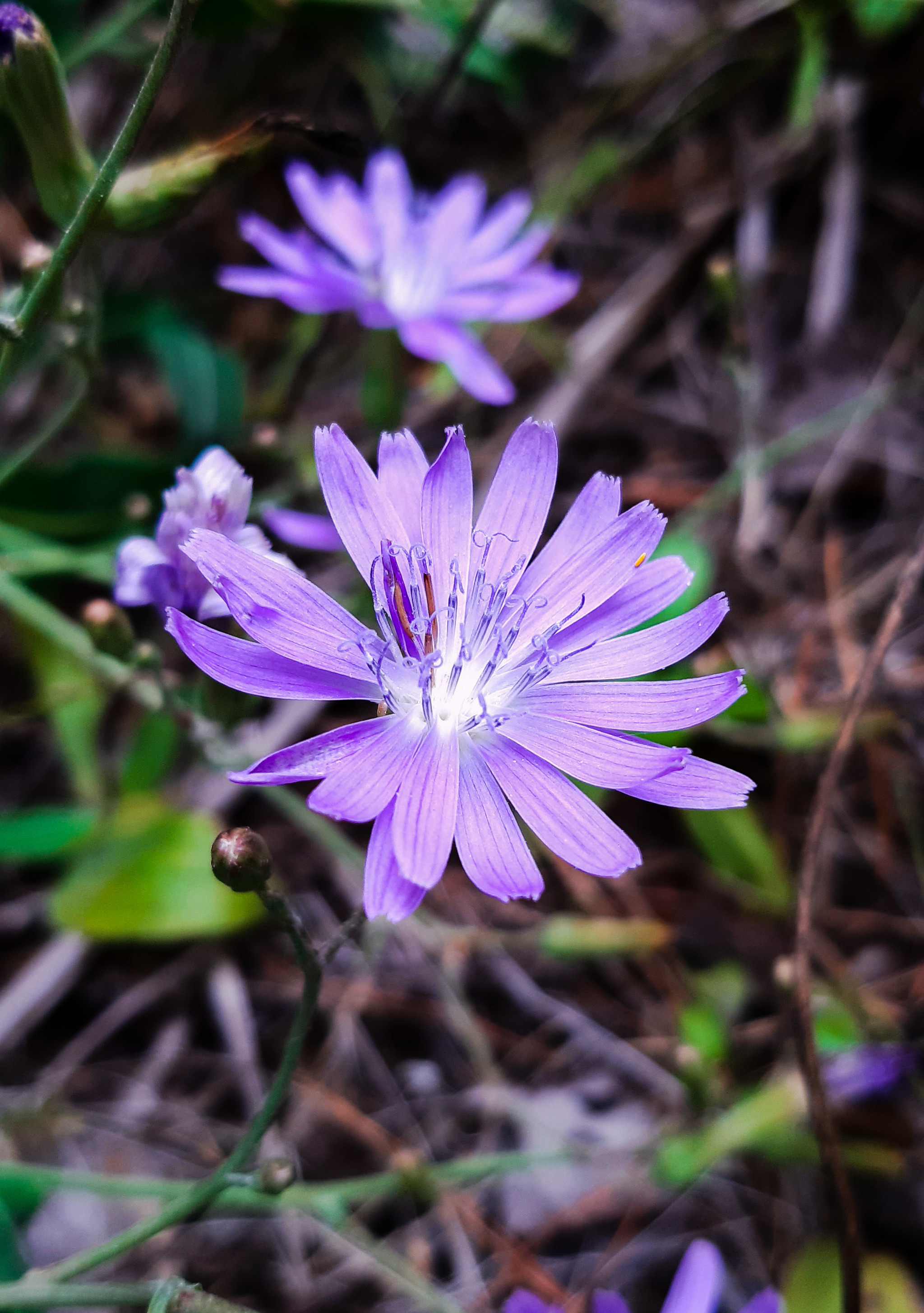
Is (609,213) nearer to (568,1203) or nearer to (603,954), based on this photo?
(603,954)

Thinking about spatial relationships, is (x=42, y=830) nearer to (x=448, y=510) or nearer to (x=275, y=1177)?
(x=275, y=1177)

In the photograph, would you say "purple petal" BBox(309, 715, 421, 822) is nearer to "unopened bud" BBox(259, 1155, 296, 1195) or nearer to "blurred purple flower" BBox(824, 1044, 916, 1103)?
"unopened bud" BBox(259, 1155, 296, 1195)

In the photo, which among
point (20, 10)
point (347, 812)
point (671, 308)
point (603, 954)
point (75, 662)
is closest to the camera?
point (347, 812)

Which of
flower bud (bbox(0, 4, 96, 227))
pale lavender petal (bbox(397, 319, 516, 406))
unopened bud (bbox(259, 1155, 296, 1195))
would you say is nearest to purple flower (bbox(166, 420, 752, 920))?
unopened bud (bbox(259, 1155, 296, 1195))

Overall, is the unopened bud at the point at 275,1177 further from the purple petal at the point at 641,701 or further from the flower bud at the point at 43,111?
the flower bud at the point at 43,111

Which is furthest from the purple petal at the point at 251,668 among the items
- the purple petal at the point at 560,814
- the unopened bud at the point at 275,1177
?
the unopened bud at the point at 275,1177

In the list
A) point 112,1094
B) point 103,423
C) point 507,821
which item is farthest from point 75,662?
point 507,821
